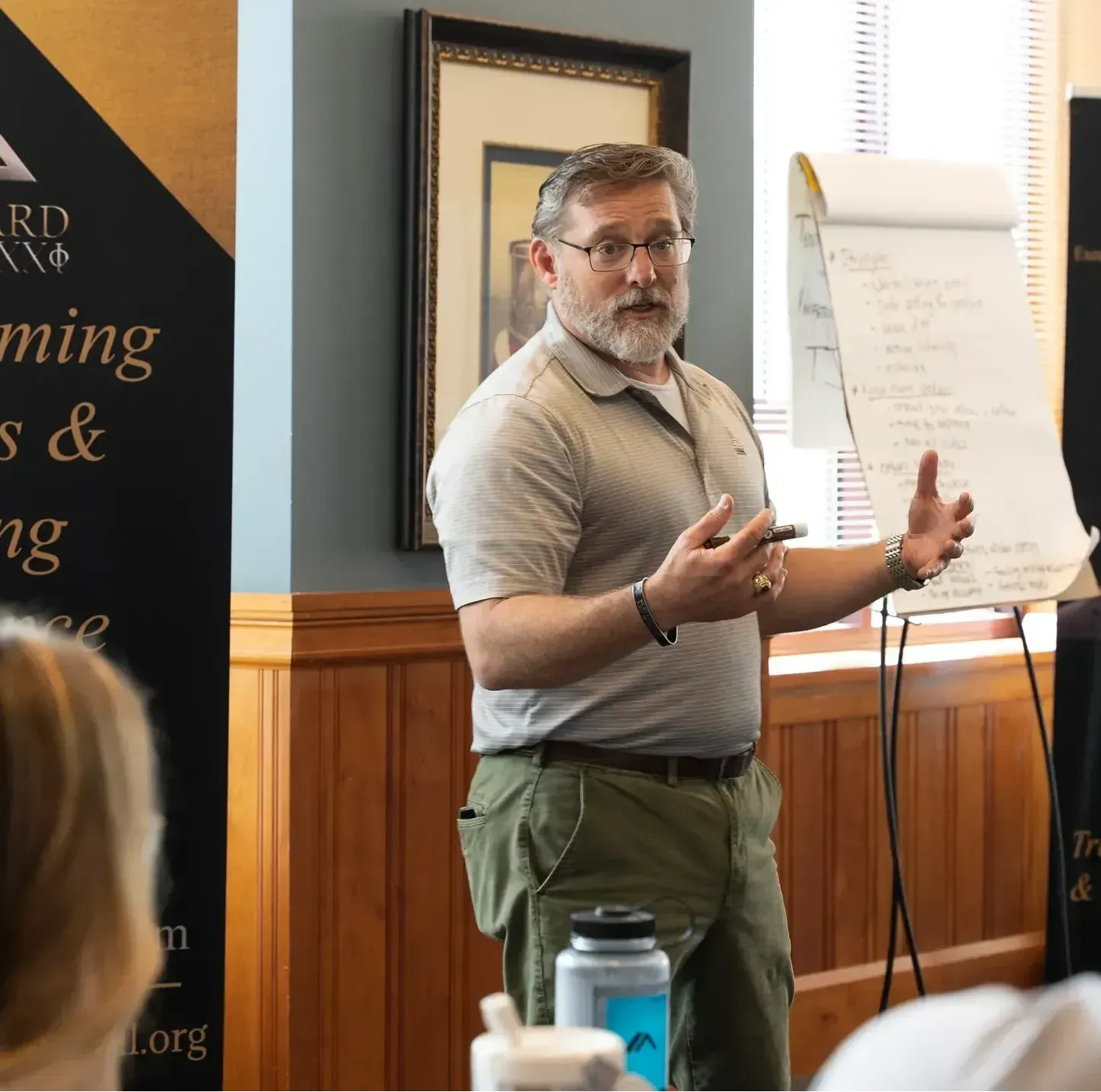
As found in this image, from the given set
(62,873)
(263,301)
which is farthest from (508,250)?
(62,873)

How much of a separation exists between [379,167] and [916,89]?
163 cm

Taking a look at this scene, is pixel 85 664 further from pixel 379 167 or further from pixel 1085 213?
pixel 1085 213

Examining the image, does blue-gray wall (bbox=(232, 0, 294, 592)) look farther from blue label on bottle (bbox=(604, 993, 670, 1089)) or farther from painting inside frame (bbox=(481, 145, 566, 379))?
blue label on bottle (bbox=(604, 993, 670, 1089))

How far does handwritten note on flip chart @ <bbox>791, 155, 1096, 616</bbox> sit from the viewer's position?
2.78 metres

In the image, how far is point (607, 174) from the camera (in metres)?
2.07

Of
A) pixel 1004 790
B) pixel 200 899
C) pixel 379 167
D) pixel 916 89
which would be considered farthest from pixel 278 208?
pixel 1004 790

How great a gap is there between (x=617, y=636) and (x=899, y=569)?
17.9 inches

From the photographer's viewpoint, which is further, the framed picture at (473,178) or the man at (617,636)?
the framed picture at (473,178)

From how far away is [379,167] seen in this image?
2.75 m

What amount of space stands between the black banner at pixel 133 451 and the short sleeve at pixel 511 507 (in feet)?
1.37

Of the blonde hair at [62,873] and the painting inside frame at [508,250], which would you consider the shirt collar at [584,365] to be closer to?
the painting inside frame at [508,250]

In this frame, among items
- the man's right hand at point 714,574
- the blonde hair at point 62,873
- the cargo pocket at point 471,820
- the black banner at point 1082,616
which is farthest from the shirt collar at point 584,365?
the black banner at point 1082,616

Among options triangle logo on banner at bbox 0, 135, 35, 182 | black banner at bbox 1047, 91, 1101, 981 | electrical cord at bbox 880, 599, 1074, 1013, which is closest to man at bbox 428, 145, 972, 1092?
triangle logo on banner at bbox 0, 135, 35, 182

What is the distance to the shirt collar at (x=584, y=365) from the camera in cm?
202
